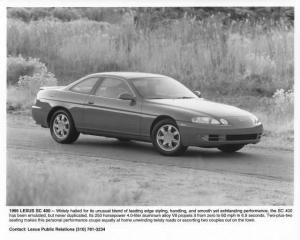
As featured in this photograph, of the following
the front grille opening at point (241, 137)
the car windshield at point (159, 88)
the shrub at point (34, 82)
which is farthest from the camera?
the shrub at point (34, 82)

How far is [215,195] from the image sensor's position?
10781mm

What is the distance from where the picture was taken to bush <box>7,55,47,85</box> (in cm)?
2009

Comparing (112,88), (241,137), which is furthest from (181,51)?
(241,137)

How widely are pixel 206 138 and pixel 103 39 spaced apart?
922cm

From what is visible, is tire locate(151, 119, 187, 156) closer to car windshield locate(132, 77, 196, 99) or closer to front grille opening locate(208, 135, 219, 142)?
front grille opening locate(208, 135, 219, 142)

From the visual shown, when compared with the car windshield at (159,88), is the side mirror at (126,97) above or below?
below

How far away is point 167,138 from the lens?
13023 millimetres

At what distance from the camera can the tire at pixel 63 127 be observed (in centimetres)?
1426

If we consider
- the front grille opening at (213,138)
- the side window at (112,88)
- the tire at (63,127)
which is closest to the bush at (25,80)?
the tire at (63,127)

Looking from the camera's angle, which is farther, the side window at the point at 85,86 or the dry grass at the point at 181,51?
the dry grass at the point at 181,51

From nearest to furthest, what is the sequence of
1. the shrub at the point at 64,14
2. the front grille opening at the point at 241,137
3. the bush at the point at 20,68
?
the front grille opening at the point at 241,137 < the bush at the point at 20,68 < the shrub at the point at 64,14

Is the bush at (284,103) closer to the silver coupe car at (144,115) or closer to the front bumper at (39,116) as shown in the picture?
the silver coupe car at (144,115)

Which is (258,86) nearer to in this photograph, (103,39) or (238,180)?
(103,39)
